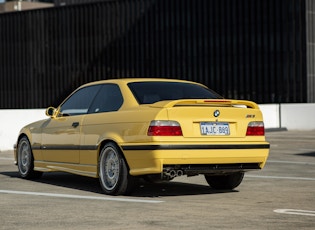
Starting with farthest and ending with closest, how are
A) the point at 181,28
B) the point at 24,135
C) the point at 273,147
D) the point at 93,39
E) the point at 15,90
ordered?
the point at 15,90
the point at 93,39
the point at 181,28
the point at 273,147
the point at 24,135

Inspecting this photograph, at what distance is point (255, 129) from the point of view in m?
10.1

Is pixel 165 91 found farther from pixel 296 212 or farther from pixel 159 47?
pixel 159 47

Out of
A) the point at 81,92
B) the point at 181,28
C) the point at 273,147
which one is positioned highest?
the point at 181,28

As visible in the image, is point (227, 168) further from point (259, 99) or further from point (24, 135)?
point (259, 99)

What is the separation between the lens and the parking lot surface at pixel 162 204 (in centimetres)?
752

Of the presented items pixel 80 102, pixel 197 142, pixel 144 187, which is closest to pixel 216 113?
pixel 197 142

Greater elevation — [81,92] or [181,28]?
[181,28]

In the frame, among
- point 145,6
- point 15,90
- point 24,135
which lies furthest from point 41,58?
point 24,135

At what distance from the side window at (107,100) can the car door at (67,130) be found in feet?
0.58

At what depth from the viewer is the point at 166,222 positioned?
757 centimetres

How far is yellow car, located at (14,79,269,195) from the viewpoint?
9.43 metres

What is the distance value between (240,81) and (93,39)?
1715cm

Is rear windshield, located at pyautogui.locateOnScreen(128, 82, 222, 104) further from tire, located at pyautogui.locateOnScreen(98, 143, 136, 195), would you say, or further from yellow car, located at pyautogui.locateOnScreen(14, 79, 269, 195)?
tire, located at pyautogui.locateOnScreen(98, 143, 136, 195)

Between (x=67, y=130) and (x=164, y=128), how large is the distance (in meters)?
2.17
